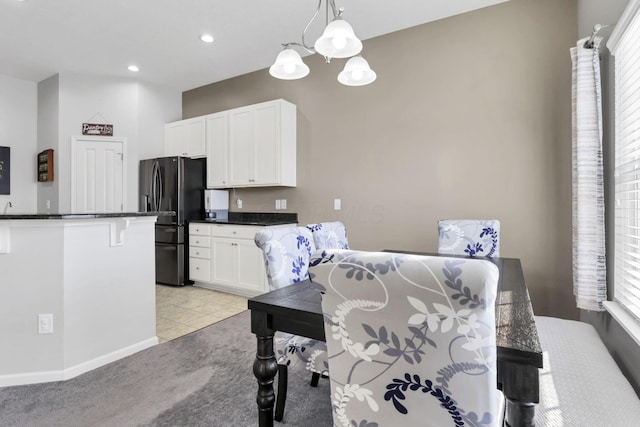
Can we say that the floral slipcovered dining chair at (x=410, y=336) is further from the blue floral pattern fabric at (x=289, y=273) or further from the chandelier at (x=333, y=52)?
the chandelier at (x=333, y=52)

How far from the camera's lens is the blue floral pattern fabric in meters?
1.49

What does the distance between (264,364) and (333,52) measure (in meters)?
1.54

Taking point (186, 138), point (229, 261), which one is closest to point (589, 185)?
point (229, 261)

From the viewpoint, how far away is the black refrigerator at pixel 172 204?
4.29m

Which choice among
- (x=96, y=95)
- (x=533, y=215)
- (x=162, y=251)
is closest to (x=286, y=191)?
(x=162, y=251)

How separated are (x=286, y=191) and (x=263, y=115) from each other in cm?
94

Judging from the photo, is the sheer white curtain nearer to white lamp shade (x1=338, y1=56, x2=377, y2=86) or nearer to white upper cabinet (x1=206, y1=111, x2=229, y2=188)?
white lamp shade (x1=338, y1=56, x2=377, y2=86)

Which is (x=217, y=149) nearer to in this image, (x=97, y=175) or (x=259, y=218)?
(x=259, y=218)

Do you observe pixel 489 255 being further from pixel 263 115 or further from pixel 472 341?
pixel 263 115

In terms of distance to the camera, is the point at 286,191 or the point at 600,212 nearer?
the point at 600,212

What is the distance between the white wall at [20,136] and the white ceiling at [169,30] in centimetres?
30

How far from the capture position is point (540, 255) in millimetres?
2691

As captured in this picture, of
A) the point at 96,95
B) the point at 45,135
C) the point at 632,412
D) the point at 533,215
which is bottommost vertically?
the point at 632,412

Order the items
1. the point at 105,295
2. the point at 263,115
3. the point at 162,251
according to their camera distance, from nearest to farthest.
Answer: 1. the point at 105,295
2. the point at 263,115
3. the point at 162,251
